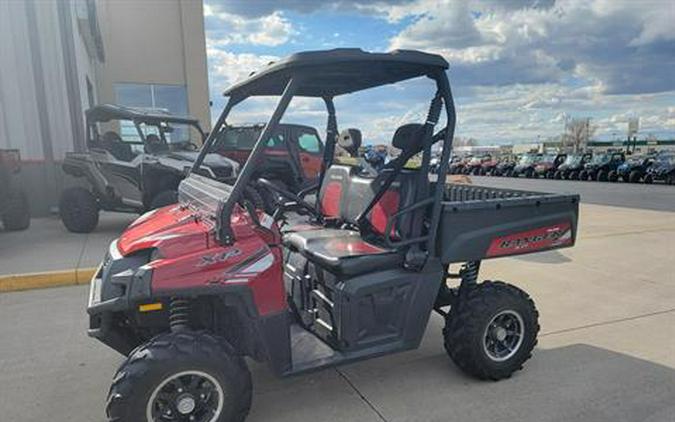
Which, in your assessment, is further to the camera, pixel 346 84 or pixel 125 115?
pixel 125 115

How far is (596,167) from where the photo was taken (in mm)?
27188

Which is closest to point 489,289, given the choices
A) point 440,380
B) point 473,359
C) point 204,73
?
point 473,359

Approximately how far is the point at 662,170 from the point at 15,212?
25.6 metres

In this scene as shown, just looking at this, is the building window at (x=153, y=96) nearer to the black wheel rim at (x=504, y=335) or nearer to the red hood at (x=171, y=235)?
the red hood at (x=171, y=235)

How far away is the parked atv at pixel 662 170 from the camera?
22938mm

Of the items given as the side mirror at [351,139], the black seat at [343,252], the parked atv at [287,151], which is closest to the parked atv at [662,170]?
the parked atv at [287,151]

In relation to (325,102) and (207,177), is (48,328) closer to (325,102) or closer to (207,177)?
(207,177)

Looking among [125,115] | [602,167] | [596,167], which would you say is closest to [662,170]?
[602,167]

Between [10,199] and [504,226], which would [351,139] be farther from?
[10,199]

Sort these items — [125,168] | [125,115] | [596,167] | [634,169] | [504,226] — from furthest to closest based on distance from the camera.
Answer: [596,167], [634,169], [125,115], [125,168], [504,226]

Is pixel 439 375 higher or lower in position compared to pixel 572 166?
higher

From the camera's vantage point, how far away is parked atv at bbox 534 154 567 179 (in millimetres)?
29875

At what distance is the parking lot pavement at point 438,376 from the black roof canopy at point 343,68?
1997 mm

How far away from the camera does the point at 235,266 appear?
2652mm
